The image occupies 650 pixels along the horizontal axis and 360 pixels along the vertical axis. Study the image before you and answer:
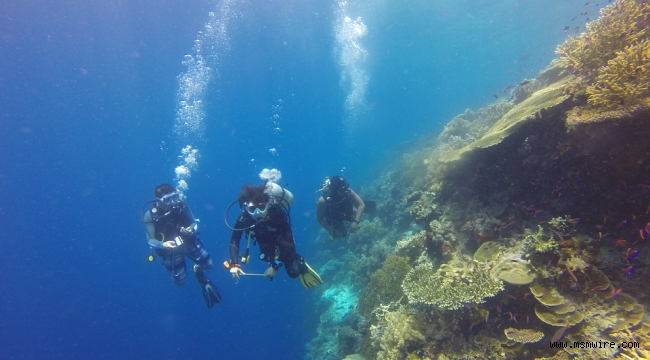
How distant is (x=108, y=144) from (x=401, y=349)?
94662 millimetres

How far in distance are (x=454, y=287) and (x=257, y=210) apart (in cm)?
376

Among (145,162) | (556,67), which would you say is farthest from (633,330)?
(145,162)

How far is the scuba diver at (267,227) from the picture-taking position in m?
5.81

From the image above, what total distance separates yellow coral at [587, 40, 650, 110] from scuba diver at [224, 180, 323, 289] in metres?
5.54

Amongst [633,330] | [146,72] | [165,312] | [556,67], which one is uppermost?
[146,72]

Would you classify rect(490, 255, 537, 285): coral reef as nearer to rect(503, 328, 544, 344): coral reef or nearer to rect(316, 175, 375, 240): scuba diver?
rect(503, 328, 544, 344): coral reef

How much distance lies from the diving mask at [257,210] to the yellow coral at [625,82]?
18.3 feet

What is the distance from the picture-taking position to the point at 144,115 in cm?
6078

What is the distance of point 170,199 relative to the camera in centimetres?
873

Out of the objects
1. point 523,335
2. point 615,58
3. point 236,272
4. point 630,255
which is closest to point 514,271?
point 523,335

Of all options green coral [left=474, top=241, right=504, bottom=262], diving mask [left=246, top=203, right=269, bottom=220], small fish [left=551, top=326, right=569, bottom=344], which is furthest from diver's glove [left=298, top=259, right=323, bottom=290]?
small fish [left=551, top=326, right=569, bottom=344]

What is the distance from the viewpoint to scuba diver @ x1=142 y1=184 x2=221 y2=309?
865cm

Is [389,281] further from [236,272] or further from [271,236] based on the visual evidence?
[236,272]

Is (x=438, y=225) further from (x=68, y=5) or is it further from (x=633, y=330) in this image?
(x=68, y=5)
